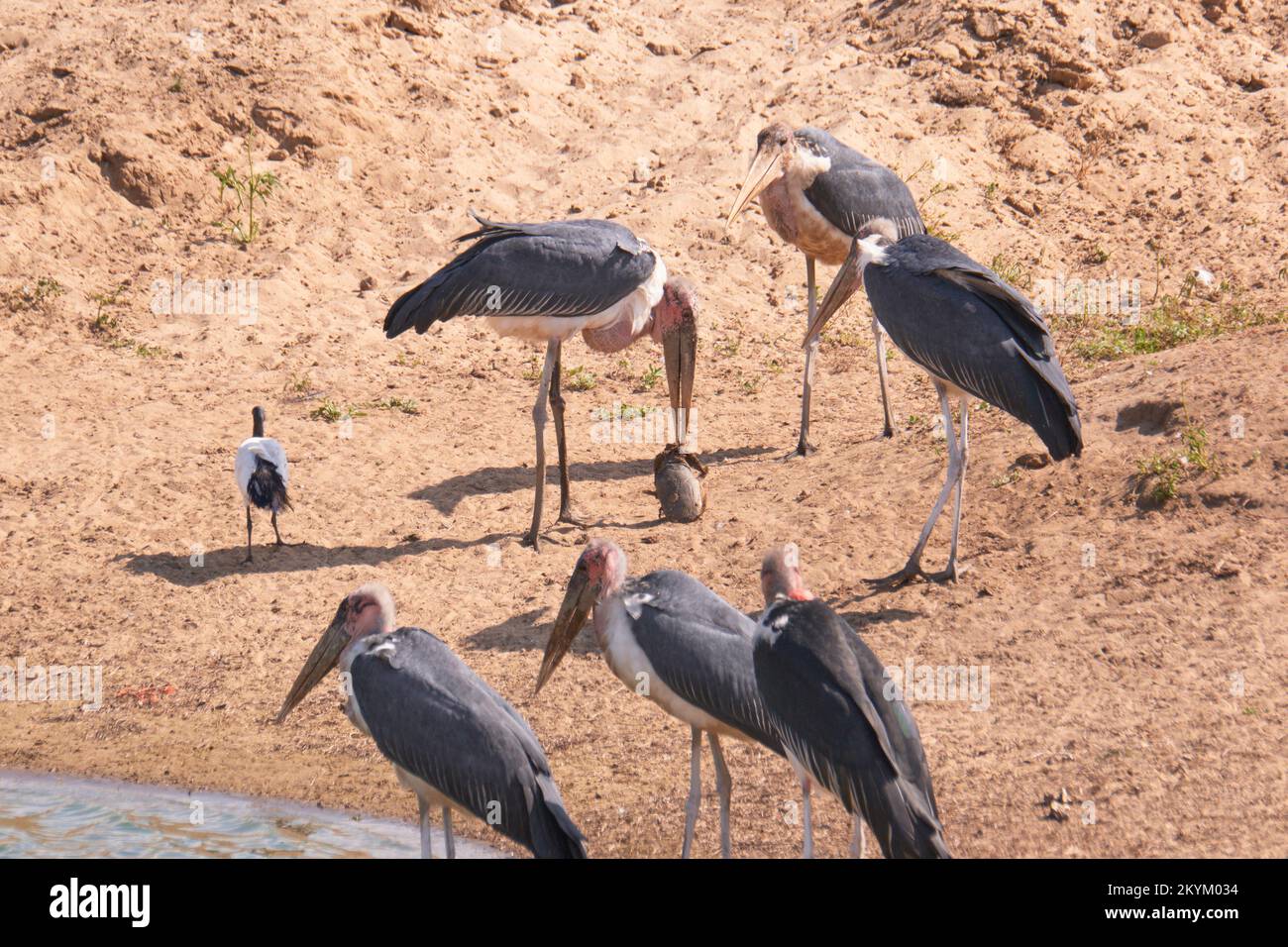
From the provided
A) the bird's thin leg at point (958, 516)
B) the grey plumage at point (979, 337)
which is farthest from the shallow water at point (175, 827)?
the grey plumage at point (979, 337)

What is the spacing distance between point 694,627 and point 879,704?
93 cm

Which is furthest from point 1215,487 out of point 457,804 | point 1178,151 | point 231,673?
point 1178,151

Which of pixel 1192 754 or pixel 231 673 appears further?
pixel 231 673

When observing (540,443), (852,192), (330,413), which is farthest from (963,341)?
(330,413)

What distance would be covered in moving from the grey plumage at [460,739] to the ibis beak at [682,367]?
4.25 meters

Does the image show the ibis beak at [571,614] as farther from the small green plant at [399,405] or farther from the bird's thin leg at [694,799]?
the small green plant at [399,405]

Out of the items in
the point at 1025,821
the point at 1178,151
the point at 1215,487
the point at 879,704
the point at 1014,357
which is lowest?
the point at 1025,821

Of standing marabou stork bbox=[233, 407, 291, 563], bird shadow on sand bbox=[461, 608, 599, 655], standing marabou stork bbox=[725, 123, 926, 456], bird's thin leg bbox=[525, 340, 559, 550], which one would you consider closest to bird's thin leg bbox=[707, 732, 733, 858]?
bird shadow on sand bbox=[461, 608, 599, 655]

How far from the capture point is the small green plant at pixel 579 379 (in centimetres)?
1191

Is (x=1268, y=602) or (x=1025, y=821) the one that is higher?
(x=1268, y=602)

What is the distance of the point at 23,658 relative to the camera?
8.41 m
